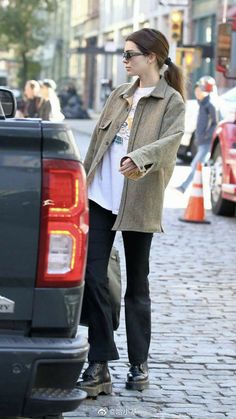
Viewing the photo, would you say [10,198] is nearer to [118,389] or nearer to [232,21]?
[118,389]

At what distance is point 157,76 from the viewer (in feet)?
20.6

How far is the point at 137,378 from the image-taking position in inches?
249

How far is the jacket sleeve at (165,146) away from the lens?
5.84 m

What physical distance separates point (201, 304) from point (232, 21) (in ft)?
29.9

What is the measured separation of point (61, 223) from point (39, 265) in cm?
17

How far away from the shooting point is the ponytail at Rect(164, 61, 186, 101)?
632cm

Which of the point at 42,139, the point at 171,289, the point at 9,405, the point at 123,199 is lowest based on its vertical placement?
the point at 171,289

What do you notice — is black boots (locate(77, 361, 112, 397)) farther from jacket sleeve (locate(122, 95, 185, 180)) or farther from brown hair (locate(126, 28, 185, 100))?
brown hair (locate(126, 28, 185, 100))

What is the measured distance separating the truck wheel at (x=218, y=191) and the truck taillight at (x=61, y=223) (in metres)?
10.6

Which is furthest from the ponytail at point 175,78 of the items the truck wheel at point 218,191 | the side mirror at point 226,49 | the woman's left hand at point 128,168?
the side mirror at point 226,49

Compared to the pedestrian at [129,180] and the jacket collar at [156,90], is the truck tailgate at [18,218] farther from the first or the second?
the jacket collar at [156,90]

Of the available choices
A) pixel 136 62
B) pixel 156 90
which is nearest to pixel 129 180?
pixel 156 90

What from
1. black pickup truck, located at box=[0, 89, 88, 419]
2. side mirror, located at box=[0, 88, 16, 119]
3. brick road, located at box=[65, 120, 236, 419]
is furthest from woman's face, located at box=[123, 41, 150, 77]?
black pickup truck, located at box=[0, 89, 88, 419]

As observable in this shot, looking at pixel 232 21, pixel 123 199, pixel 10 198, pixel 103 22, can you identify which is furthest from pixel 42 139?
pixel 103 22
